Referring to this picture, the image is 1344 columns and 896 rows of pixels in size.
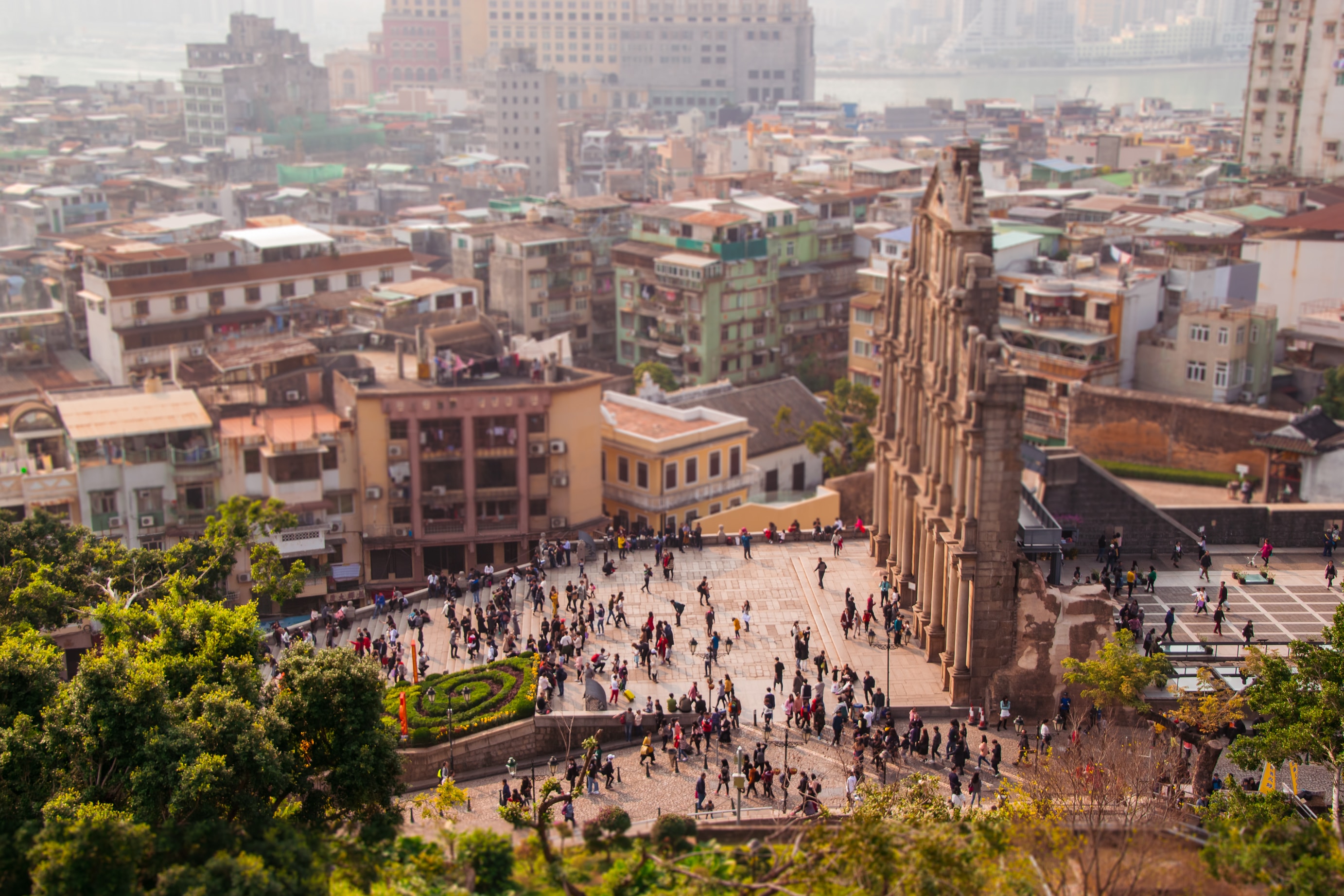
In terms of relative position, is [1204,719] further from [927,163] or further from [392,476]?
[927,163]

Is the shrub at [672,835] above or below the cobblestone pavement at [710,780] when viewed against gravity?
above

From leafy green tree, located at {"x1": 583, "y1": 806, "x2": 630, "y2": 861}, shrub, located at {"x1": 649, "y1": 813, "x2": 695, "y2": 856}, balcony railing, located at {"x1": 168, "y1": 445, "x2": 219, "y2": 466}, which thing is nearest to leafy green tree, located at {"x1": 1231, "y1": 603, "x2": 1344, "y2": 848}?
shrub, located at {"x1": 649, "y1": 813, "x2": 695, "y2": 856}

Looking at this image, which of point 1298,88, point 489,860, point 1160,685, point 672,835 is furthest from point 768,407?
point 1298,88

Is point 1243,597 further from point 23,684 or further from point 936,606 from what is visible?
point 23,684

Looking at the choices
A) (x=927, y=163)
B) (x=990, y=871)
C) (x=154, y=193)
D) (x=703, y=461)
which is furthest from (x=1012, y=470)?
(x=154, y=193)

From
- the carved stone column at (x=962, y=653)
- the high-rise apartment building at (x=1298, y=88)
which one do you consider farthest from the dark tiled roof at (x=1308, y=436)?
the high-rise apartment building at (x=1298, y=88)

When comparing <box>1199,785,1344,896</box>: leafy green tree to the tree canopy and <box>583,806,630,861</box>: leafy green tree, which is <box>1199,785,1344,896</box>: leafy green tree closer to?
<box>583,806,630,861</box>: leafy green tree

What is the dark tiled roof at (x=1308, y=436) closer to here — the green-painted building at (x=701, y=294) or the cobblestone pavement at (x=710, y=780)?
the cobblestone pavement at (x=710, y=780)
